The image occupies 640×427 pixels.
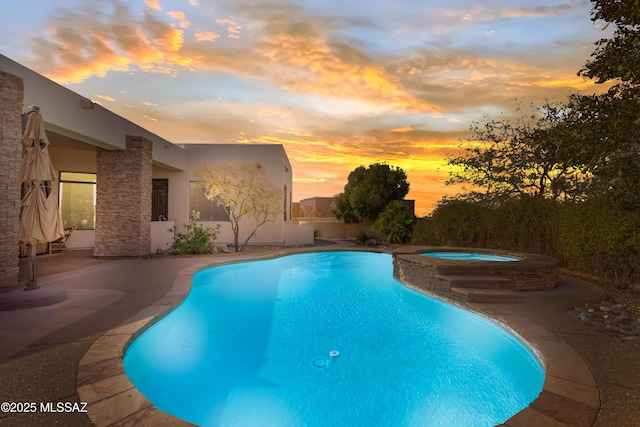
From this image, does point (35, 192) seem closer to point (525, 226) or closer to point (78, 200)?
point (78, 200)

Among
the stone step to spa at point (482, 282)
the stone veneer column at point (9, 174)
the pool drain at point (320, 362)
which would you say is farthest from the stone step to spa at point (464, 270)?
the stone veneer column at point (9, 174)

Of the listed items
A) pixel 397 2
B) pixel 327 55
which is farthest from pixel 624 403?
pixel 327 55

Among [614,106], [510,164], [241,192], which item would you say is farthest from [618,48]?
[241,192]

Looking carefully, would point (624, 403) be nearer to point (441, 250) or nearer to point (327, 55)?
point (441, 250)

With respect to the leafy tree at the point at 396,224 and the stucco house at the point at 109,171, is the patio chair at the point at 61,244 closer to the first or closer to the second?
the stucco house at the point at 109,171

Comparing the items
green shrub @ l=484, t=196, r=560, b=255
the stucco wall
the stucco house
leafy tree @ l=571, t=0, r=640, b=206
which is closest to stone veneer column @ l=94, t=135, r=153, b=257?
the stucco house

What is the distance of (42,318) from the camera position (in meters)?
4.36

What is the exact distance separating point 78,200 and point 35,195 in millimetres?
10110

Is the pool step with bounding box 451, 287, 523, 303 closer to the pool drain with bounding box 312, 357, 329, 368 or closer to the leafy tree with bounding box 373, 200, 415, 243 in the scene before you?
the pool drain with bounding box 312, 357, 329, 368

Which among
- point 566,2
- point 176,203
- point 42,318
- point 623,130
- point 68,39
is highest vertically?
point 566,2

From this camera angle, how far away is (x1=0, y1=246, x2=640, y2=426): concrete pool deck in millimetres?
2242

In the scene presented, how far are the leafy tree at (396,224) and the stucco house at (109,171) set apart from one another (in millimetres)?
3843

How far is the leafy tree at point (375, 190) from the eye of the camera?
2128 cm

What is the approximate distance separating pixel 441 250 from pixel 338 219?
567 inches
